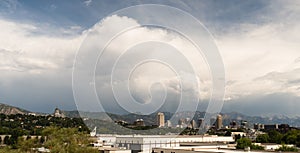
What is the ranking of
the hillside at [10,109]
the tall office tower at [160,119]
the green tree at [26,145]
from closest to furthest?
the green tree at [26,145] < the tall office tower at [160,119] < the hillside at [10,109]

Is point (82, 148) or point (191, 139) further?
point (191, 139)

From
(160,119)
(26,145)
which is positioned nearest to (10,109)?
(160,119)

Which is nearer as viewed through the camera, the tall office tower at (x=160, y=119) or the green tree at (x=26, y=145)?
the green tree at (x=26, y=145)

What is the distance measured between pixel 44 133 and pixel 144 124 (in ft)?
60.8

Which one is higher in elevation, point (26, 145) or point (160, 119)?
point (160, 119)

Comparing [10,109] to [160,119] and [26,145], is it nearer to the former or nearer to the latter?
[160,119]

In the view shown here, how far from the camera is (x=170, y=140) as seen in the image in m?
35.1

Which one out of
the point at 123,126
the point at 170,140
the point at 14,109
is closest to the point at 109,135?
the point at 123,126

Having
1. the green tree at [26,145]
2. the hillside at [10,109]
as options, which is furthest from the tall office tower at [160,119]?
the hillside at [10,109]

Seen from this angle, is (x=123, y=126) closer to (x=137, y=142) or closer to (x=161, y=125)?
(x=161, y=125)

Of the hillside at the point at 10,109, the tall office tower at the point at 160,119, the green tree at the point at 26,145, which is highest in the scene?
the hillside at the point at 10,109

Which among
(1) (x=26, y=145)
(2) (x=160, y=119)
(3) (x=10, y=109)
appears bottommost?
(1) (x=26, y=145)

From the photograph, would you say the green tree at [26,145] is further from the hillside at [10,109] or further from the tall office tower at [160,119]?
the hillside at [10,109]

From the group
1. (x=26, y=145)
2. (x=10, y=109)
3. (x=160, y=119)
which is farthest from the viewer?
(x=10, y=109)
